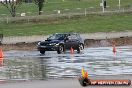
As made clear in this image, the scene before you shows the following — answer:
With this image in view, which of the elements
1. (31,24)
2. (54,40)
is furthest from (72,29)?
(54,40)

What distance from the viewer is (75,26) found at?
219 feet

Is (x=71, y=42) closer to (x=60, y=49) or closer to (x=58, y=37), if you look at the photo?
(x=58, y=37)

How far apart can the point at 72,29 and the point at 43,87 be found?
4574cm

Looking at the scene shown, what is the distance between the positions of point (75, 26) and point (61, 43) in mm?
23998

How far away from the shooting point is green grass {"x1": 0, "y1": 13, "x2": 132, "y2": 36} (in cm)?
6249

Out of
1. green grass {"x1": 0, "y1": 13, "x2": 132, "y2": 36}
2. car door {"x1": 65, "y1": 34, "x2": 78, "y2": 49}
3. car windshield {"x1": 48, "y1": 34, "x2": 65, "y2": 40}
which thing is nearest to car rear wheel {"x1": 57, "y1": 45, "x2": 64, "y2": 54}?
car door {"x1": 65, "y1": 34, "x2": 78, "y2": 49}

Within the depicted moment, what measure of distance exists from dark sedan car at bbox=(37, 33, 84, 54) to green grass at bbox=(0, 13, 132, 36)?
1482 centimetres

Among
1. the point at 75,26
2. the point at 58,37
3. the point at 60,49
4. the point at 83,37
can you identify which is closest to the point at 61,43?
the point at 60,49

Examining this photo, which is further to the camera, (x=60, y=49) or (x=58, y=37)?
(x=58, y=37)

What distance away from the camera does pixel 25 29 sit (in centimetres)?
6397

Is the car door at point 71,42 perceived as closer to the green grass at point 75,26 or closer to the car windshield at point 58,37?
the car windshield at point 58,37

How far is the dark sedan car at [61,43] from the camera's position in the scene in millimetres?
42156

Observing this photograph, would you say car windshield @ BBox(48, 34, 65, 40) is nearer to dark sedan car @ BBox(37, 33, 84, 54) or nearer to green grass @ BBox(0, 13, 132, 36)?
dark sedan car @ BBox(37, 33, 84, 54)

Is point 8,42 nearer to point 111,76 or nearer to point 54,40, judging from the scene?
point 54,40
